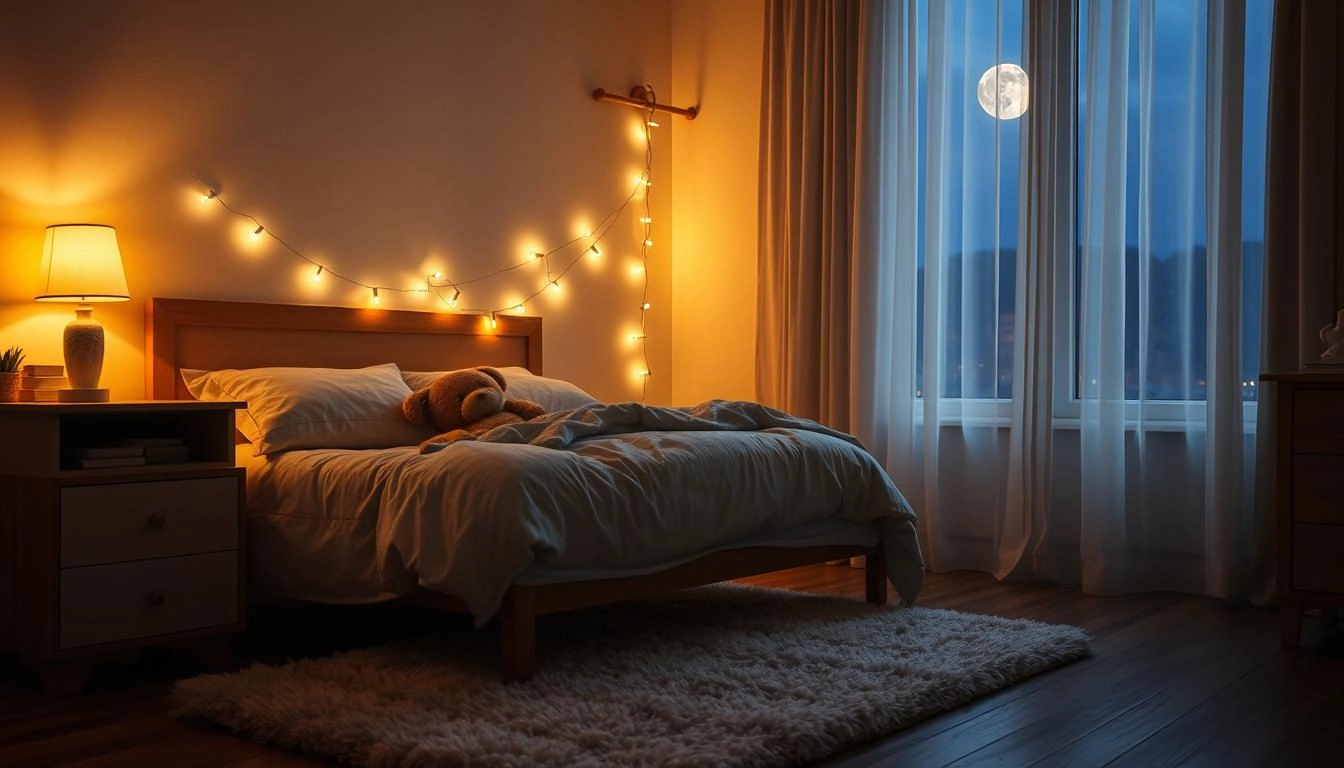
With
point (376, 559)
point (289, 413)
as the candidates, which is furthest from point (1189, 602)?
point (289, 413)

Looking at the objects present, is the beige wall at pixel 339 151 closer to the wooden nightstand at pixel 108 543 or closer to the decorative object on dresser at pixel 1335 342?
the wooden nightstand at pixel 108 543

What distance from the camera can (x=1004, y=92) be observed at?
4320mm

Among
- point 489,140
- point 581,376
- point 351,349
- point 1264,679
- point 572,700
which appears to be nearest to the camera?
point 572,700

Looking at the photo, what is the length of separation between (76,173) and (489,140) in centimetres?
160

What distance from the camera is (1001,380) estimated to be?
4336 mm

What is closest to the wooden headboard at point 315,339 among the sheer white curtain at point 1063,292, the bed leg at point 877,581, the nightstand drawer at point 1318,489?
the sheer white curtain at point 1063,292

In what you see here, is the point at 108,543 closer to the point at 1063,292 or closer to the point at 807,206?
the point at 807,206

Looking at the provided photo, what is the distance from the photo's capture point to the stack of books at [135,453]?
2785 millimetres

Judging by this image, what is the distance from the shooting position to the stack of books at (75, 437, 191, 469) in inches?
110

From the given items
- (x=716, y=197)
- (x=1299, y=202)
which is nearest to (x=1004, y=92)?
(x=1299, y=202)

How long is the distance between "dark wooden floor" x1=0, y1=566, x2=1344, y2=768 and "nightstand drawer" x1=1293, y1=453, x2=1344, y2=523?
34cm

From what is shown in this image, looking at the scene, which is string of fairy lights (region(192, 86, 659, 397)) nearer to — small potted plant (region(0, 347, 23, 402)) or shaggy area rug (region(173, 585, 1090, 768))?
small potted plant (region(0, 347, 23, 402))

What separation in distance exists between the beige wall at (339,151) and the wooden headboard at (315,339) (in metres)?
0.08

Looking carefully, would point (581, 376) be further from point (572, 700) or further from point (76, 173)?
point (572, 700)
